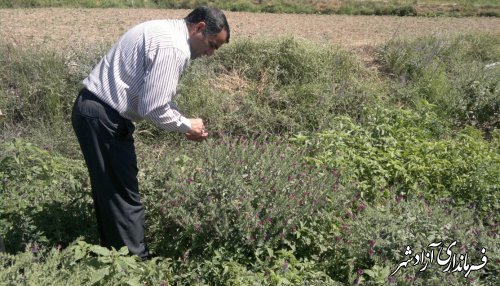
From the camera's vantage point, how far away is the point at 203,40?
9.96 ft

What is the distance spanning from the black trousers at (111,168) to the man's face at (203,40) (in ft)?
1.96

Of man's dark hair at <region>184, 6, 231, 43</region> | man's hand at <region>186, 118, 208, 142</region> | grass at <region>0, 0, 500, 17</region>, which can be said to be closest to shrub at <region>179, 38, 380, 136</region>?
man's hand at <region>186, 118, 208, 142</region>

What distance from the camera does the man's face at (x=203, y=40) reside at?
9.88 feet

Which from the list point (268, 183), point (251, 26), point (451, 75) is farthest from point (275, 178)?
point (251, 26)

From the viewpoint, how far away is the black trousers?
3105 mm

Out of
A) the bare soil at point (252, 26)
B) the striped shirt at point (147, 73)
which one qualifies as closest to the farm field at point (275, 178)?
the striped shirt at point (147, 73)

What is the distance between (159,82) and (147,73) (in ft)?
0.30

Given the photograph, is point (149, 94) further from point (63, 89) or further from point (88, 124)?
point (63, 89)

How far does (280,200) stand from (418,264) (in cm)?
90

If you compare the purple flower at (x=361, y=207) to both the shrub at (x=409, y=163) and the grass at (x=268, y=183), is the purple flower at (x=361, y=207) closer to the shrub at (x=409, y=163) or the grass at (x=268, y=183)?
the grass at (x=268, y=183)

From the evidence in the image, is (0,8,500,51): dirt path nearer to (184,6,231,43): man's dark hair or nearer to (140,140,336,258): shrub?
(140,140,336,258): shrub

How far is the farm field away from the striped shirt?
2.12 ft

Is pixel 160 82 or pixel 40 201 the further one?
pixel 40 201

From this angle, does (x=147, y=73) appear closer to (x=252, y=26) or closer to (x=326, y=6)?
(x=252, y=26)
